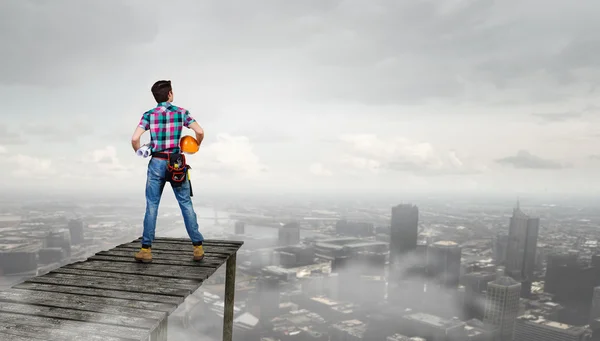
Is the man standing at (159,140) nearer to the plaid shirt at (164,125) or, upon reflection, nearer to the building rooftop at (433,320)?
the plaid shirt at (164,125)

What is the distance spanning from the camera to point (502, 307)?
49344 millimetres

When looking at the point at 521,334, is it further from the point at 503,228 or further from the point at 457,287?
the point at 503,228

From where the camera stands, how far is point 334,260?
6894cm

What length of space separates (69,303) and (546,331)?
5633 cm

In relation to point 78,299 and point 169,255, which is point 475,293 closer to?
point 169,255

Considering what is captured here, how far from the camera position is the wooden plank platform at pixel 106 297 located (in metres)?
3.34

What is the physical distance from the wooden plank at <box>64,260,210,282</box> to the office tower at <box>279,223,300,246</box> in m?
74.4

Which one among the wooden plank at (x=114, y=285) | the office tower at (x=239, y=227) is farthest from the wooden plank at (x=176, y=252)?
the office tower at (x=239, y=227)

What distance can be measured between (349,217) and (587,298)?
168 feet

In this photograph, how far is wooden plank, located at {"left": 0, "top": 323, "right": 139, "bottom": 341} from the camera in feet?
10.4

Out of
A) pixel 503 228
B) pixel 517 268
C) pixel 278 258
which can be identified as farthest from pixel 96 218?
pixel 503 228

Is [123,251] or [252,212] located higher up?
[123,251]

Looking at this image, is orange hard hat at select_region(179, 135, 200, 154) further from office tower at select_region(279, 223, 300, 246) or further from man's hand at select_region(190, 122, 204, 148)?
office tower at select_region(279, 223, 300, 246)

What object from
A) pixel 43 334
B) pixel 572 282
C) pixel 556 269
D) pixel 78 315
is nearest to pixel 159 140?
pixel 78 315
